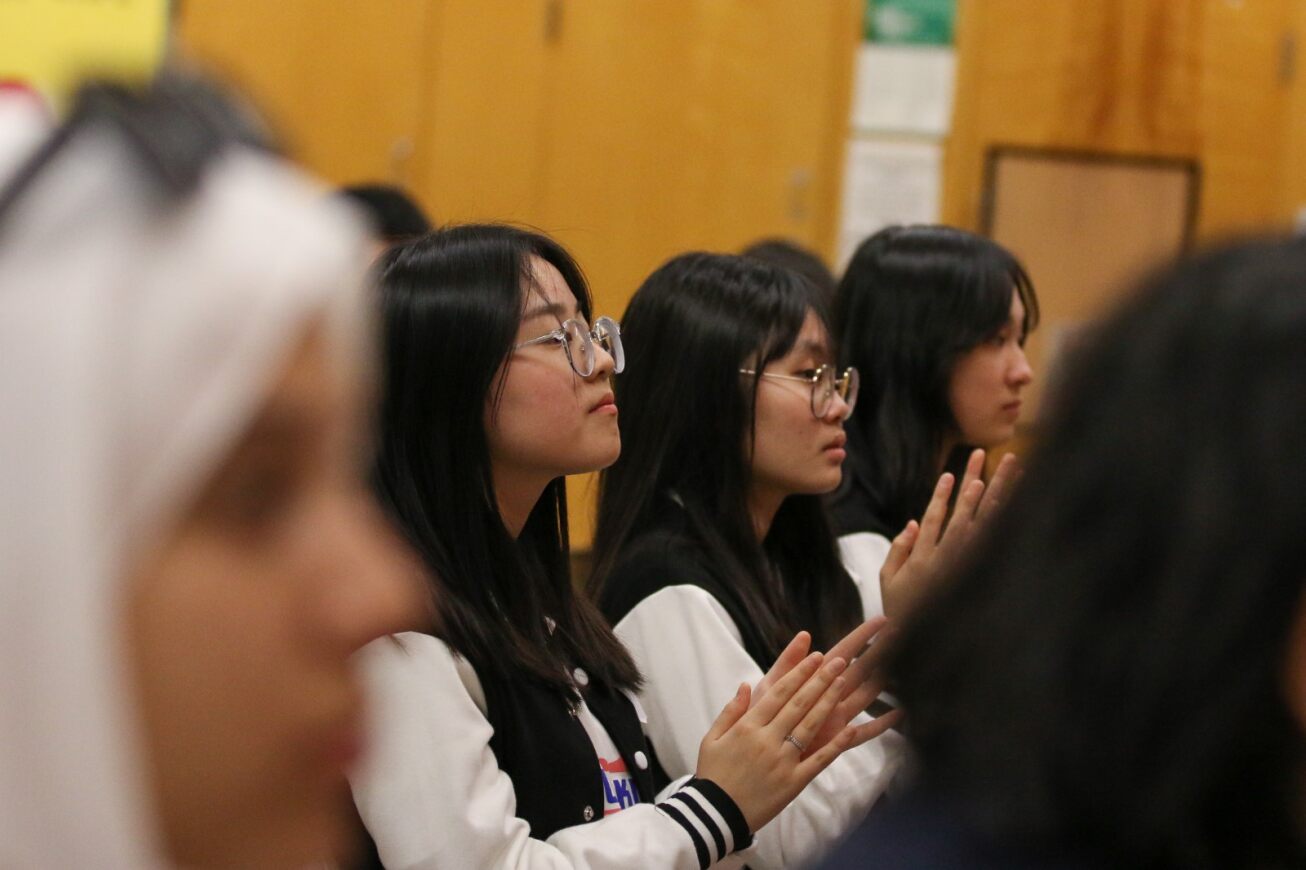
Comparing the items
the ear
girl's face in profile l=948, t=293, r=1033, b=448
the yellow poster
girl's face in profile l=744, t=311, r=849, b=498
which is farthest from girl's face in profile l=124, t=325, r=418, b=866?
the yellow poster

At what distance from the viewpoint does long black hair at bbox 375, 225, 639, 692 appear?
179cm

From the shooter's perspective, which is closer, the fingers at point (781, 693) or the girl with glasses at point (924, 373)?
the fingers at point (781, 693)

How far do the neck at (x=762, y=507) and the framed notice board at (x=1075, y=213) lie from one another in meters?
2.70

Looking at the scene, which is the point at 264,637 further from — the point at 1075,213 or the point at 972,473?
the point at 1075,213

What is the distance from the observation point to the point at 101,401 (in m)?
0.59

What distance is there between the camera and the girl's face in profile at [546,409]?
6.27ft

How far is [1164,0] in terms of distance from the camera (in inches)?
196

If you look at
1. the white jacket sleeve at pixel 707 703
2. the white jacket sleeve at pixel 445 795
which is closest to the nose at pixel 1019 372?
the white jacket sleeve at pixel 707 703

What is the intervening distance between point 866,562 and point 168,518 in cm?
217

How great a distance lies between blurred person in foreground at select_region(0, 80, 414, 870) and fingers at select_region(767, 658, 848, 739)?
1201mm

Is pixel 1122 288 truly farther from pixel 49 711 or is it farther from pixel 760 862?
pixel 760 862

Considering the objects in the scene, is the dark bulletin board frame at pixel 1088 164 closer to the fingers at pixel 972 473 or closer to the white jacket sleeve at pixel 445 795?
the fingers at pixel 972 473

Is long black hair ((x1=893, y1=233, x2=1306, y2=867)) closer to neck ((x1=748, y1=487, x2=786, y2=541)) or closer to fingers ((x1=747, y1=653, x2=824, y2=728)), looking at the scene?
fingers ((x1=747, y1=653, x2=824, y2=728))

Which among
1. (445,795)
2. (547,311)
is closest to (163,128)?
(445,795)
